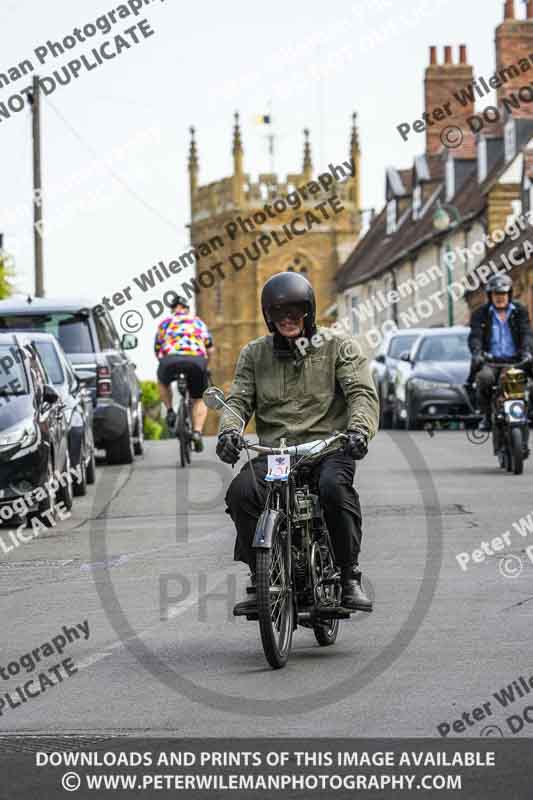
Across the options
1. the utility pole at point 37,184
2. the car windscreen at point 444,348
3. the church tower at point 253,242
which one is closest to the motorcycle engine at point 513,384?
the car windscreen at point 444,348

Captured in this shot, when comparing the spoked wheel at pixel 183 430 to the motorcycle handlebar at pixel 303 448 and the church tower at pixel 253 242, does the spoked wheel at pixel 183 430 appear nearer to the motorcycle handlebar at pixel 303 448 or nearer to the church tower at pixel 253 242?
the motorcycle handlebar at pixel 303 448

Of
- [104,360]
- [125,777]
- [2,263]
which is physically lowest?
[125,777]

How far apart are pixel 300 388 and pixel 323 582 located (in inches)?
34.6

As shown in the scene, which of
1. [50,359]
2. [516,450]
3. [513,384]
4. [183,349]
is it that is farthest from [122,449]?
[513,384]

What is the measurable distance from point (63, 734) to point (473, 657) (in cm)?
219

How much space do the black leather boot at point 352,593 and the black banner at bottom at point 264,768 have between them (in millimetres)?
2073

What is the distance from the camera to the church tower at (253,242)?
125m

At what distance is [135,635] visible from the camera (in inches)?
363

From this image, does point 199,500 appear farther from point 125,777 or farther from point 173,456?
point 125,777

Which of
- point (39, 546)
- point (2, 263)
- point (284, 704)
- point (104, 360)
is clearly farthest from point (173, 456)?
point (2, 263)

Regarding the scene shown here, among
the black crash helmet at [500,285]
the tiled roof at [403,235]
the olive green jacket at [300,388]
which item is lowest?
the olive green jacket at [300,388]

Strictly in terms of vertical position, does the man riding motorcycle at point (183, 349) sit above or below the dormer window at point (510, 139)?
below

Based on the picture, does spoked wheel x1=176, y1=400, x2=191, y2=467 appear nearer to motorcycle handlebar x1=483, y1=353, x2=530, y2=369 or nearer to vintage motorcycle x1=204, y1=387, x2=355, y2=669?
motorcycle handlebar x1=483, y1=353, x2=530, y2=369

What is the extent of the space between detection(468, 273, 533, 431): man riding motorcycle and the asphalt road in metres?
2.16
